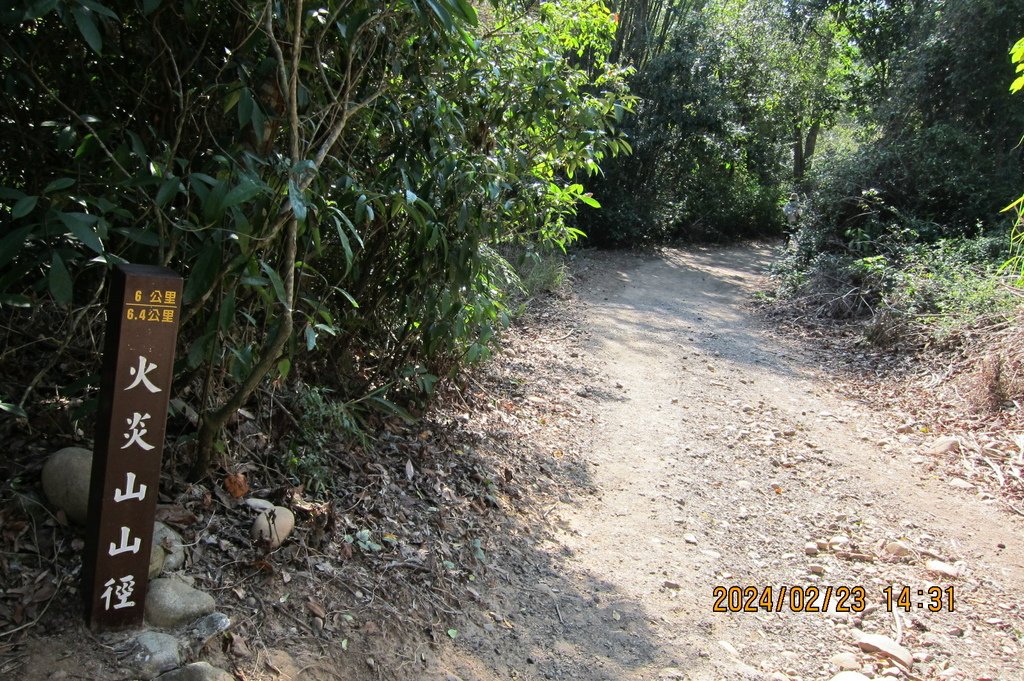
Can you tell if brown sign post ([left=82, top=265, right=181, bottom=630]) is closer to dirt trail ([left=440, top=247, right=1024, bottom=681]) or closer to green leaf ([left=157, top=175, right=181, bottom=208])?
green leaf ([left=157, top=175, right=181, bottom=208])

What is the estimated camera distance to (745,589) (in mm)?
3865

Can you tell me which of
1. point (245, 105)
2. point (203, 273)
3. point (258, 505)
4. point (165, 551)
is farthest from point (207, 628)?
point (245, 105)

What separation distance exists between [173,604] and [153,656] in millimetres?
228

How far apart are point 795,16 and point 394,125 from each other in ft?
54.2

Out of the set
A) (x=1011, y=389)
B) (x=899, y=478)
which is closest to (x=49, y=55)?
(x=899, y=478)

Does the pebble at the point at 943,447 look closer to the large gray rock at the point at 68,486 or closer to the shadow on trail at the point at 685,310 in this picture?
the shadow on trail at the point at 685,310

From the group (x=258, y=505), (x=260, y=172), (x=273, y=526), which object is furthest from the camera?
(x=258, y=505)

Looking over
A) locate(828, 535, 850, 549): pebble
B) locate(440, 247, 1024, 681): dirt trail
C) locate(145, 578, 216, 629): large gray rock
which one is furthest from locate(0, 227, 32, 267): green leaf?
locate(828, 535, 850, 549): pebble

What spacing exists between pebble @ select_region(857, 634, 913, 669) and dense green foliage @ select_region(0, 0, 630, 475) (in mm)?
2532

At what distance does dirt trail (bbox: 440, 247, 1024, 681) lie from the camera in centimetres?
332

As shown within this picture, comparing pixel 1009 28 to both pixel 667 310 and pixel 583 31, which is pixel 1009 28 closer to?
pixel 667 310

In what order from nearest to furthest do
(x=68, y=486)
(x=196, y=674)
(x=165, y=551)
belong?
(x=196, y=674)
(x=68, y=486)
(x=165, y=551)

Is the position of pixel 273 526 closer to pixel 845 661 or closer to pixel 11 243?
pixel 11 243

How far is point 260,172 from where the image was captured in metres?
3.01
